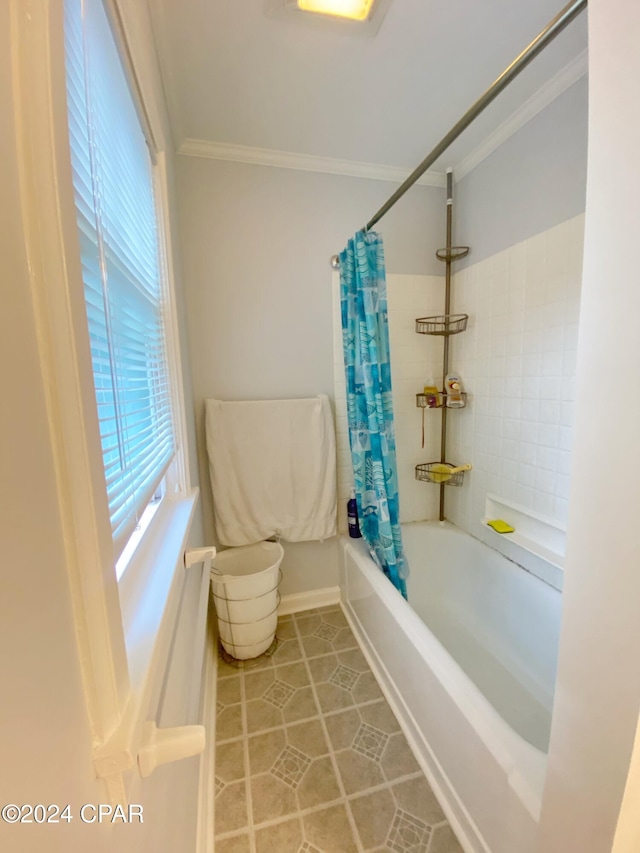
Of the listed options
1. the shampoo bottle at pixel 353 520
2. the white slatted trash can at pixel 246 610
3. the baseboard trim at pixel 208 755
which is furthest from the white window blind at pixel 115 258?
the shampoo bottle at pixel 353 520

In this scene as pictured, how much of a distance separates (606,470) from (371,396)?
44.4 inches

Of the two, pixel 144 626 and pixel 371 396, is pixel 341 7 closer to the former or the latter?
pixel 371 396

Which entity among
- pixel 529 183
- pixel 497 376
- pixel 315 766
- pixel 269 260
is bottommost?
pixel 315 766

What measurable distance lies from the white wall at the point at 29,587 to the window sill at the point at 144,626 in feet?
0.11

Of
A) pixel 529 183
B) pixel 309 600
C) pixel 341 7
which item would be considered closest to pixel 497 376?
pixel 529 183

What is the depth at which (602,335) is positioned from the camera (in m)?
0.50

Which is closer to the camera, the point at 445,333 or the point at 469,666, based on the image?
the point at 469,666

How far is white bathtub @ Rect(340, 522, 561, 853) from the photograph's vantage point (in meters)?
0.85

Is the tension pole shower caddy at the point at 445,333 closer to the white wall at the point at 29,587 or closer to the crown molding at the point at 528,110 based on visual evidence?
the crown molding at the point at 528,110

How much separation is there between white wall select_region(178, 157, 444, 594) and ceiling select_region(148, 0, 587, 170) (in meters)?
0.18

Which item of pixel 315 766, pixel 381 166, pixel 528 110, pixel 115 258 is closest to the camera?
pixel 115 258

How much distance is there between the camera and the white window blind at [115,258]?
0.51 m

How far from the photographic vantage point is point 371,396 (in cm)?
159

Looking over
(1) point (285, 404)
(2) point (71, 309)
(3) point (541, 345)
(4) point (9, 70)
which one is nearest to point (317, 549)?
(1) point (285, 404)
